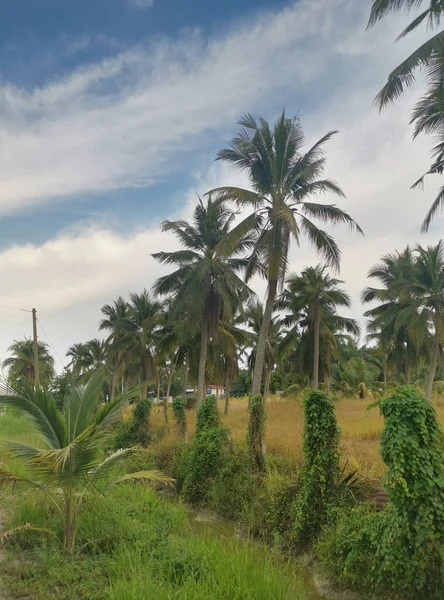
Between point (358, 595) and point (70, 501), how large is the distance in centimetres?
418

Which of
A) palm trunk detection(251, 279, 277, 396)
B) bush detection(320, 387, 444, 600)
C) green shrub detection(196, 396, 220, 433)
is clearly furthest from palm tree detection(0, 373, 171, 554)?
palm trunk detection(251, 279, 277, 396)

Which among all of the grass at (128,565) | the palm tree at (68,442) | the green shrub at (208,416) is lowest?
the grass at (128,565)

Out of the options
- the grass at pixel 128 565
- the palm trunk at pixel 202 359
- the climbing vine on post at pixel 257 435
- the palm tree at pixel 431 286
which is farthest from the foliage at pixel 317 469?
the palm tree at pixel 431 286

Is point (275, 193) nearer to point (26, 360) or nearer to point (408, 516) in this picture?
point (408, 516)

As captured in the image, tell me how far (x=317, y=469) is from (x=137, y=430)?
1318cm

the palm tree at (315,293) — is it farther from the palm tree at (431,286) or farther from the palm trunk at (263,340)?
the palm trunk at (263,340)

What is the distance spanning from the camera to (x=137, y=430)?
19.6m

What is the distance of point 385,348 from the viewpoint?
31578 millimetres

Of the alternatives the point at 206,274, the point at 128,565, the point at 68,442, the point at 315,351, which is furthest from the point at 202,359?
the point at 128,565

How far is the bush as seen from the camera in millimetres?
5289

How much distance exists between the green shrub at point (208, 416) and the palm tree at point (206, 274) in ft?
20.8

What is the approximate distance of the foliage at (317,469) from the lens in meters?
7.72

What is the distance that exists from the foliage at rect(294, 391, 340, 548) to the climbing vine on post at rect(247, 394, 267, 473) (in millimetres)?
2416

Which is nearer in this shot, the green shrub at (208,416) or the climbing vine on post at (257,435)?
the climbing vine on post at (257,435)
